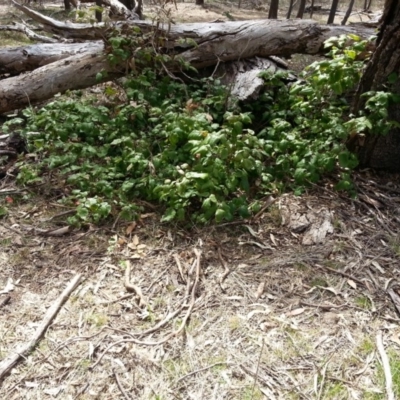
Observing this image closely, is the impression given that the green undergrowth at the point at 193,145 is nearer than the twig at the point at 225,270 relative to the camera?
No

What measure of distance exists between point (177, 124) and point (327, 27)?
105 inches

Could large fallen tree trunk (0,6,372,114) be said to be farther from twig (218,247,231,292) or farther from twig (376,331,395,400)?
twig (376,331,395,400)

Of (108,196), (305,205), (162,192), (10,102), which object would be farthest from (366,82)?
(10,102)

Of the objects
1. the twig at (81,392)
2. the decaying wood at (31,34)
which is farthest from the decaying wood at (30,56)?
the twig at (81,392)

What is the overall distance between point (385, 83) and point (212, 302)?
2.27 m

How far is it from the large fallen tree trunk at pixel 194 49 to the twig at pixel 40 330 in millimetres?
2660

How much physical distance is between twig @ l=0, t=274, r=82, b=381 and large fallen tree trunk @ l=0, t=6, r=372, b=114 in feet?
8.73

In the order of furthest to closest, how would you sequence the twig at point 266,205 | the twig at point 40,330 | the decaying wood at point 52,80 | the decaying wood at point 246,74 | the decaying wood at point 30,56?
the decaying wood at point 30,56 < the decaying wood at point 52,80 < the decaying wood at point 246,74 < the twig at point 266,205 < the twig at point 40,330

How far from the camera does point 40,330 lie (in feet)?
8.29

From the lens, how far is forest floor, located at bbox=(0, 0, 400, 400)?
228 centimetres

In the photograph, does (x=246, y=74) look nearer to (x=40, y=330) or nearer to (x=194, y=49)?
(x=194, y=49)

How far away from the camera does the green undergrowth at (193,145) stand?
3.26 m

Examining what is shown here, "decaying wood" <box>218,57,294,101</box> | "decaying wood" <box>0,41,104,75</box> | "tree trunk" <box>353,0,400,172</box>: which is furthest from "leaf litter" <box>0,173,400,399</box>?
"decaying wood" <box>0,41,104,75</box>

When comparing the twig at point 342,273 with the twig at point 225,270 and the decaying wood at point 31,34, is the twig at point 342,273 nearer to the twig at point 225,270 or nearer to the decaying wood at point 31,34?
the twig at point 225,270
